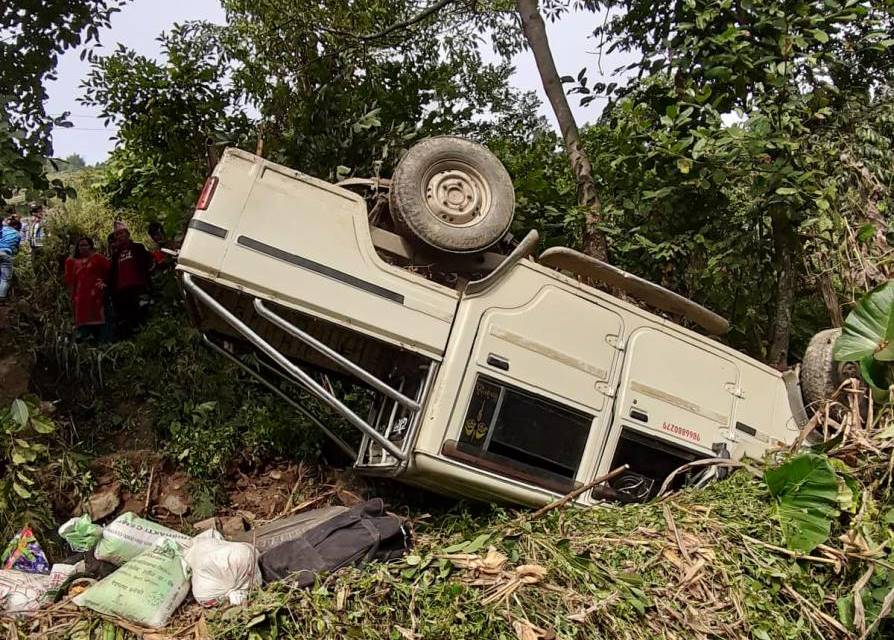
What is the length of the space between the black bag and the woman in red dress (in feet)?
14.2

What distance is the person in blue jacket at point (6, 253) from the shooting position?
8.66 m

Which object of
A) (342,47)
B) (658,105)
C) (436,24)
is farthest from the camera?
(436,24)

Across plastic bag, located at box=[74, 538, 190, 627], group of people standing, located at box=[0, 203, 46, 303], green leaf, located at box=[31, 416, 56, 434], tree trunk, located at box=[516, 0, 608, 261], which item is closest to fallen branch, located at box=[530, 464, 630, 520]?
plastic bag, located at box=[74, 538, 190, 627]

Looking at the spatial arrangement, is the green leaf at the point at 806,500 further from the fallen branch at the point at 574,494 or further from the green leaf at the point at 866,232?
the green leaf at the point at 866,232

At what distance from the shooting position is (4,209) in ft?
20.0

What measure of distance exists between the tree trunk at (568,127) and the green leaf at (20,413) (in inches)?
212

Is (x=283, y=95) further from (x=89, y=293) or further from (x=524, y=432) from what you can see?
(x=524, y=432)

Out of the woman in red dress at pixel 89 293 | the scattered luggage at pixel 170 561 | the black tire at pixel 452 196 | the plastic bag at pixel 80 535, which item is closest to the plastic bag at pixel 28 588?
the scattered luggage at pixel 170 561

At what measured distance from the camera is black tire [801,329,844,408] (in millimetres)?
6238

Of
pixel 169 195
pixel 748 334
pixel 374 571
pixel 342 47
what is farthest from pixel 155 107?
pixel 748 334

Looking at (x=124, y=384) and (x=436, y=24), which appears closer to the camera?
(x=124, y=384)

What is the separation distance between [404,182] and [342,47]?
516cm

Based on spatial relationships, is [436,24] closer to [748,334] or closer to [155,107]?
[155,107]

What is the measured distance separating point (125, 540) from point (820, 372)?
5.27 m
